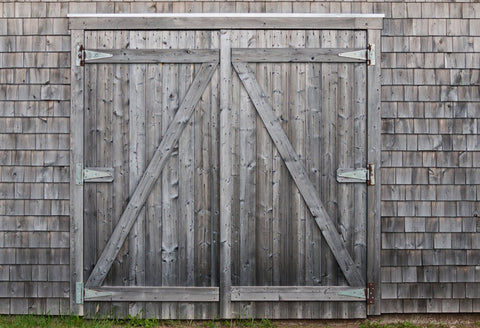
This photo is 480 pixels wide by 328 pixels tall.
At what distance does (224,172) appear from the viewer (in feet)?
16.0

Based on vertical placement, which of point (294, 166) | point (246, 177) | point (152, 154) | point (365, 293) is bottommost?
point (365, 293)

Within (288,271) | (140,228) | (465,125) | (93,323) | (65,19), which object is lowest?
(93,323)

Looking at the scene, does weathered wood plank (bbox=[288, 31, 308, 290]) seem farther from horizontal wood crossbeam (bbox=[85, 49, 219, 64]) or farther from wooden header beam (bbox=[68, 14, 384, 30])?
horizontal wood crossbeam (bbox=[85, 49, 219, 64])

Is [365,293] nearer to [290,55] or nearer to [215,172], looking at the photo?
[215,172]

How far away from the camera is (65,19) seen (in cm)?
493

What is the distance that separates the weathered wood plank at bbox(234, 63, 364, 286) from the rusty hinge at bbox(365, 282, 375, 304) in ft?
0.91

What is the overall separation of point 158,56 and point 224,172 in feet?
4.05

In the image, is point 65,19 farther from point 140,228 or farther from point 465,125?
point 465,125

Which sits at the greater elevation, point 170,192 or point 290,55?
point 290,55

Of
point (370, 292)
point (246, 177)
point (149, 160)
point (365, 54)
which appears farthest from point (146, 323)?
point (365, 54)

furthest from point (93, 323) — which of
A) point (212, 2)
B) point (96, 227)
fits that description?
point (212, 2)

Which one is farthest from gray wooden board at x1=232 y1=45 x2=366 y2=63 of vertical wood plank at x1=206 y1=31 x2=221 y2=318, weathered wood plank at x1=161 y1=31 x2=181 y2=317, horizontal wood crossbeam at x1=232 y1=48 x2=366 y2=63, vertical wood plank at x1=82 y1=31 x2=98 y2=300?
vertical wood plank at x1=82 y1=31 x2=98 y2=300

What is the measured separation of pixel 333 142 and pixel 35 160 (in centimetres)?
278

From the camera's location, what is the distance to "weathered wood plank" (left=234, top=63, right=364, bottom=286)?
489 cm
